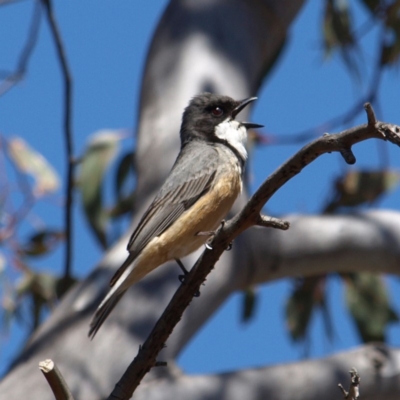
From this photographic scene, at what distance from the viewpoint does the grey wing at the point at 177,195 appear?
3.52 m

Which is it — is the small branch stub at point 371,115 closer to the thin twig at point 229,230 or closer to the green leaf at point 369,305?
the thin twig at point 229,230

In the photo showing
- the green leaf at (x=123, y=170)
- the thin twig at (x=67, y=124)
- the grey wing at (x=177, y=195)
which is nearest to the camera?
the grey wing at (x=177, y=195)

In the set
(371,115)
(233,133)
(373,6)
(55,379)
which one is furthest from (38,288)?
(371,115)

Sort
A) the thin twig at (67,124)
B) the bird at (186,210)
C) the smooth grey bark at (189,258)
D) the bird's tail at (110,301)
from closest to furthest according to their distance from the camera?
the bird's tail at (110,301) < the bird at (186,210) < the smooth grey bark at (189,258) < the thin twig at (67,124)

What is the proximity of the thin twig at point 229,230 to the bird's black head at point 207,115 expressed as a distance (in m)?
1.68

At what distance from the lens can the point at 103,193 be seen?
5895 mm

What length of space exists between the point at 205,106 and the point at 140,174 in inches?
34.8

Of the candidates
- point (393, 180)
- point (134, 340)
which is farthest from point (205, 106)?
point (393, 180)

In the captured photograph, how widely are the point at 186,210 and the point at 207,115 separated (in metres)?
0.83

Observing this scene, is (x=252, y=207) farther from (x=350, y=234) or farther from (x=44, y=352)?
(x=350, y=234)

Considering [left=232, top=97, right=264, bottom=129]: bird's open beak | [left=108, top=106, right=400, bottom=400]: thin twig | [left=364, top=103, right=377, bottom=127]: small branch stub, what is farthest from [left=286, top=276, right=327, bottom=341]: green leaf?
[left=364, top=103, right=377, bottom=127]: small branch stub

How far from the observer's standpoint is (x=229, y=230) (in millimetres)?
2514

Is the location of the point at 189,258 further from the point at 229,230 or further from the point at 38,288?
the point at 229,230

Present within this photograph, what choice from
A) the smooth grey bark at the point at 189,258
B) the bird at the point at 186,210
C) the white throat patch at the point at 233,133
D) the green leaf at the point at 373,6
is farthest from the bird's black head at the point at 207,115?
the green leaf at the point at 373,6
